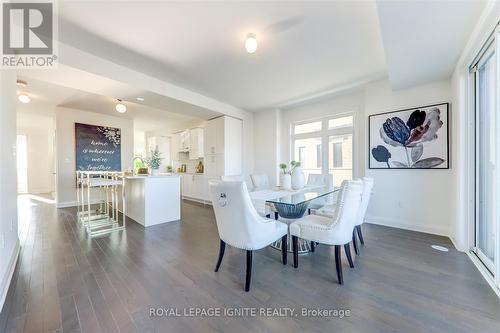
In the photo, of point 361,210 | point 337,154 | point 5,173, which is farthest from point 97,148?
point 361,210

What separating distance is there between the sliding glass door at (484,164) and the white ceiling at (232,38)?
3.57 feet

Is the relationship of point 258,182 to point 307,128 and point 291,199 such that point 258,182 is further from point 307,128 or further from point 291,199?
point 307,128

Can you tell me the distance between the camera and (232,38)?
2.33 m

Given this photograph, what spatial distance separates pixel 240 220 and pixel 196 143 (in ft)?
16.2

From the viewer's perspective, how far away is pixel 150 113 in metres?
5.66

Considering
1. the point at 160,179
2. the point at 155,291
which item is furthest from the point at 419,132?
the point at 160,179

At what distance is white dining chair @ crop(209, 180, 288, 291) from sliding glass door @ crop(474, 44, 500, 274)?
2.33 metres

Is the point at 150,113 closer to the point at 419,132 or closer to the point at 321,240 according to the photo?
the point at 321,240

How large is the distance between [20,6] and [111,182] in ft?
7.84

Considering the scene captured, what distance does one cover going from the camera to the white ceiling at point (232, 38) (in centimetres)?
191

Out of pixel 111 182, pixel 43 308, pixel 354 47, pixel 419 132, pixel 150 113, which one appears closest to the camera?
pixel 43 308

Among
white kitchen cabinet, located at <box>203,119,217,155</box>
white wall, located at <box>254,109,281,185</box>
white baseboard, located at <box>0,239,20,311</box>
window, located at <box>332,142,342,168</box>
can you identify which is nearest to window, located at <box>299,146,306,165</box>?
white wall, located at <box>254,109,281,185</box>

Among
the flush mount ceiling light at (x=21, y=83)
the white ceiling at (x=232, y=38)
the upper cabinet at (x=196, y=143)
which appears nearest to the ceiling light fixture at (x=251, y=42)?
the white ceiling at (x=232, y=38)

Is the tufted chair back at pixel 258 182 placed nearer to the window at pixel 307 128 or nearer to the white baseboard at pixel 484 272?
the window at pixel 307 128
